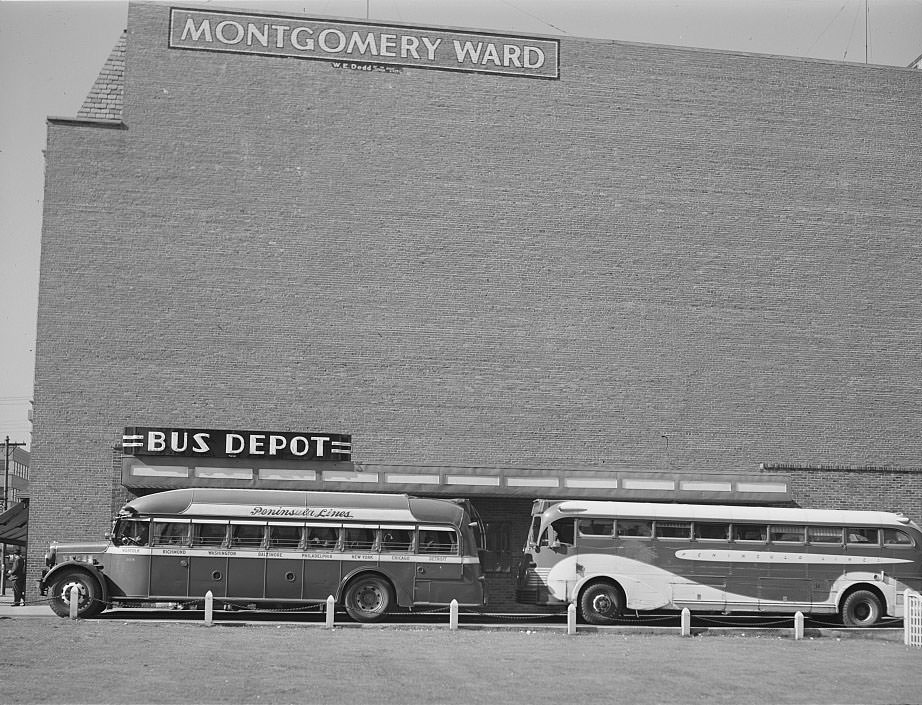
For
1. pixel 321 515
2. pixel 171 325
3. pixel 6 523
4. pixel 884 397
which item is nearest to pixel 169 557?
pixel 321 515

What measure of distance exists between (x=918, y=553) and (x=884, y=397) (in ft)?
25.3

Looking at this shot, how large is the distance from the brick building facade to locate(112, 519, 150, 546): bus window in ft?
17.0

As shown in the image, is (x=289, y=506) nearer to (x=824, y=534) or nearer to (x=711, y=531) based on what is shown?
(x=711, y=531)

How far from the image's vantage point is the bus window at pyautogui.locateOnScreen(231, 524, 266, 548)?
28.0 meters

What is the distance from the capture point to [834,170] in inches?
1474

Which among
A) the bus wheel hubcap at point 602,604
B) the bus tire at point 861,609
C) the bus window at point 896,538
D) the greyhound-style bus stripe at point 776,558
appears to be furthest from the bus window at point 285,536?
the bus window at point 896,538

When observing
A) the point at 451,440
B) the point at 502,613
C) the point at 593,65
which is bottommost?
the point at 502,613

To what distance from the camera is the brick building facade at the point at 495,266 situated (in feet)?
111

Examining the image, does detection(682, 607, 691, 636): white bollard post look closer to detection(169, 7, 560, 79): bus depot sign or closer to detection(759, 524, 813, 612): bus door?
detection(759, 524, 813, 612): bus door

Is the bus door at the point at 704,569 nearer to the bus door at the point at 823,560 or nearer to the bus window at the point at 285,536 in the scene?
the bus door at the point at 823,560

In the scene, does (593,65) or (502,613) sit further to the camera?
(593,65)

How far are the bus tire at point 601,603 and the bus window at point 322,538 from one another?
19.2 ft

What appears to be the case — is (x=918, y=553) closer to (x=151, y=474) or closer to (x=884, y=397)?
(x=884, y=397)

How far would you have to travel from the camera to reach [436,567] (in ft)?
93.1
